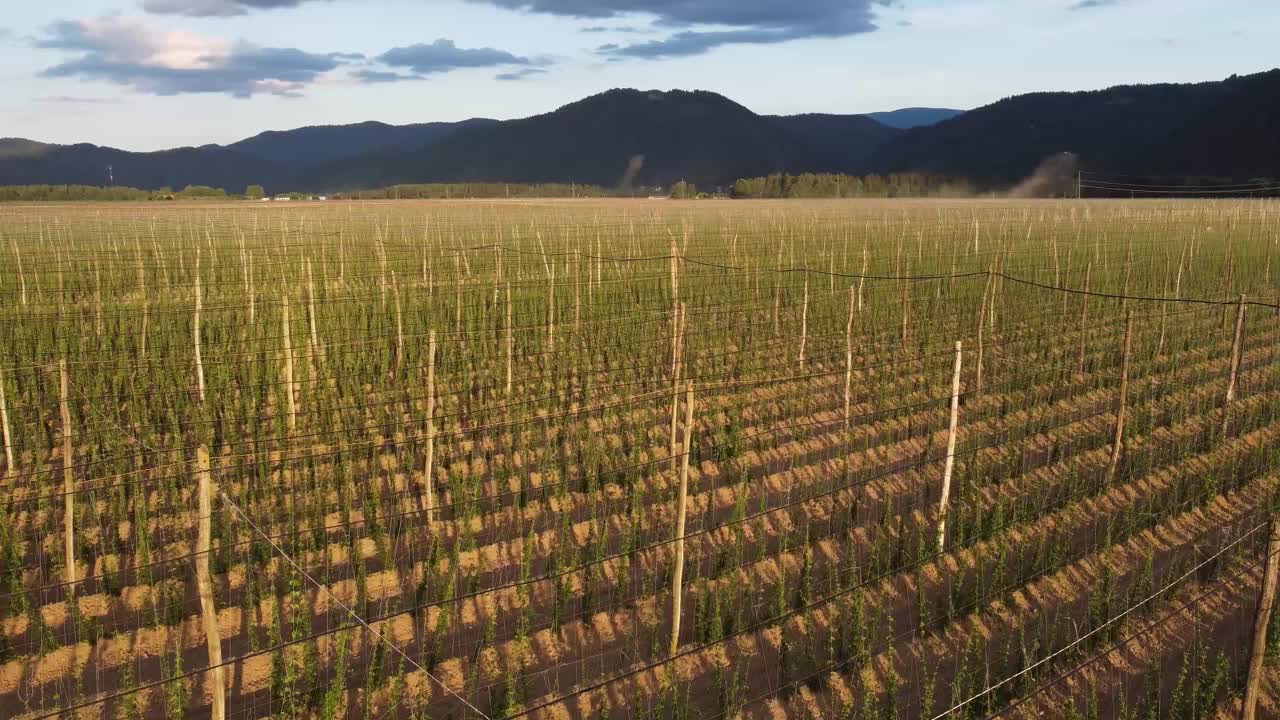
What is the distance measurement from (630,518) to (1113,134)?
13198cm

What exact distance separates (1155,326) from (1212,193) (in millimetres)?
80482

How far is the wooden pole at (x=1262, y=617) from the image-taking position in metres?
3.48

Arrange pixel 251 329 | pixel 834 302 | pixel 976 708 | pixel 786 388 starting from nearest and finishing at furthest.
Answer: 1. pixel 976 708
2. pixel 786 388
3. pixel 251 329
4. pixel 834 302

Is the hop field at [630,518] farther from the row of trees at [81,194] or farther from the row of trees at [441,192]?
the row of trees at [441,192]

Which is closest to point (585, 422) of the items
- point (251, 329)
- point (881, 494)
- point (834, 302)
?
point (881, 494)

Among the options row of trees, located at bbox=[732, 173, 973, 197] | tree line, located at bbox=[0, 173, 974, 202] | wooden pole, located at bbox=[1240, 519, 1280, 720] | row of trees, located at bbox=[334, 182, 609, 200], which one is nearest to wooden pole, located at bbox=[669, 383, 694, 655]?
wooden pole, located at bbox=[1240, 519, 1280, 720]

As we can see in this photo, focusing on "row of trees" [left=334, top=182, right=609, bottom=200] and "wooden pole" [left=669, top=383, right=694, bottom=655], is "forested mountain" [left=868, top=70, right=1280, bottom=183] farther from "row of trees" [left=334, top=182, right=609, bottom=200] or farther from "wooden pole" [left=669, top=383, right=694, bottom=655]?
"wooden pole" [left=669, top=383, right=694, bottom=655]

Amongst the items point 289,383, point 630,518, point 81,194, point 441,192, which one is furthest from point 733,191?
point 630,518

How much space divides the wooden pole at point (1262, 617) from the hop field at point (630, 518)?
0.35 m

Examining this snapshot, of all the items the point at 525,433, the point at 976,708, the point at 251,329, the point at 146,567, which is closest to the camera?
the point at 976,708

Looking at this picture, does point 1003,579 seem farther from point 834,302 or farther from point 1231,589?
point 834,302

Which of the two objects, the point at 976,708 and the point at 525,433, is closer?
the point at 976,708

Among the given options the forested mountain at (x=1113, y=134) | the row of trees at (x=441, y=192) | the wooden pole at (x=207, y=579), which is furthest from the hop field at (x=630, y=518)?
the forested mountain at (x=1113, y=134)

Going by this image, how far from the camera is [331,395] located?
8.82 meters
